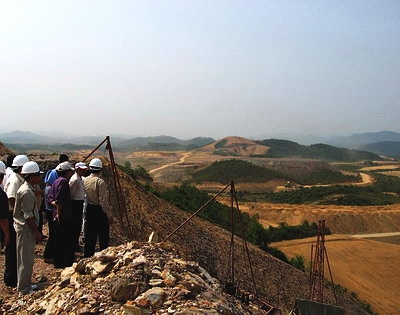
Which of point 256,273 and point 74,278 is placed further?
point 256,273

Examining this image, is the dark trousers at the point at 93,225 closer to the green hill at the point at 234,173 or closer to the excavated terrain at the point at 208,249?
the excavated terrain at the point at 208,249

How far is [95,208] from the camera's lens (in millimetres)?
6496

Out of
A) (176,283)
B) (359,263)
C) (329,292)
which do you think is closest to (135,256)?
(176,283)

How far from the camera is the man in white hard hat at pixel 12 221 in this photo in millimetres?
5492

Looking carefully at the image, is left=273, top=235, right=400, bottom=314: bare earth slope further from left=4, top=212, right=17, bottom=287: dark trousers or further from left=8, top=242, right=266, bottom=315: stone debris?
left=4, top=212, right=17, bottom=287: dark trousers

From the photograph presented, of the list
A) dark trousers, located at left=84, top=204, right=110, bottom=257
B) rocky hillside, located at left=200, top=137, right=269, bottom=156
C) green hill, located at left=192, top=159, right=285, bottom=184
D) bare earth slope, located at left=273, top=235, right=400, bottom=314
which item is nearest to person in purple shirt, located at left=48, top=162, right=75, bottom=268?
dark trousers, located at left=84, top=204, right=110, bottom=257

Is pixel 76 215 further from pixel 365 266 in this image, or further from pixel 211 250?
pixel 365 266

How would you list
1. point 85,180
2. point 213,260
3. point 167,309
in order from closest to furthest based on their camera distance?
1. point 167,309
2. point 85,180
3. point 213,260

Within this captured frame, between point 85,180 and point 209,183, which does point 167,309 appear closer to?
point 85,180

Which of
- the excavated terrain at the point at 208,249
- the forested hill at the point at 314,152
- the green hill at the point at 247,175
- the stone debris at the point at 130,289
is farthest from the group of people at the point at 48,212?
the forested hill at the point at 314,152

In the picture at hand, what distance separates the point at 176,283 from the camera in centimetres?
454

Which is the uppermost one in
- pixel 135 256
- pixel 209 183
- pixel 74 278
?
pixel 135 256

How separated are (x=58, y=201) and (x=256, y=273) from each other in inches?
419

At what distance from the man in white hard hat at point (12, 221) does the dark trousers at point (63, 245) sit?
729 millimetres
